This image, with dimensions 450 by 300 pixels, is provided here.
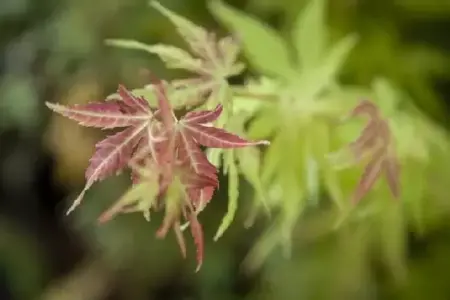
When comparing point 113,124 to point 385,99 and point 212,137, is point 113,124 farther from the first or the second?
point 385,99

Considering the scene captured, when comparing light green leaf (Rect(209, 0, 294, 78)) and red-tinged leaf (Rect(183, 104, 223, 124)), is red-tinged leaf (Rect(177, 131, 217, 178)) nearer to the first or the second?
red-tinged leaf (Rect(183, 104, 223, 124))

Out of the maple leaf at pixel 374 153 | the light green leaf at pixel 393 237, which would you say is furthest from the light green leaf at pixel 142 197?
the light green leaf at pixel 393 237

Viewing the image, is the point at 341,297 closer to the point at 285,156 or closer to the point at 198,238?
the point at 285,156

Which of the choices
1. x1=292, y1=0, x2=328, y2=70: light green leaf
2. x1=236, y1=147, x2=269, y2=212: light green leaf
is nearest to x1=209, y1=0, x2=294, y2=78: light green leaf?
x1=292, y1=0, x2=328, y2=70: light green leaf

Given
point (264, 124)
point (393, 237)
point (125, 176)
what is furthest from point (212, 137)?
point (125, 176)

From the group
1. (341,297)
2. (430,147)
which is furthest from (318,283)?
(430,147)

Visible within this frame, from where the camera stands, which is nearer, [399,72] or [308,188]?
[308,188]
